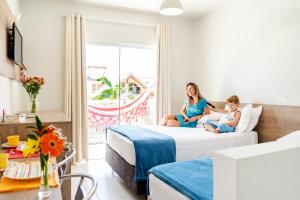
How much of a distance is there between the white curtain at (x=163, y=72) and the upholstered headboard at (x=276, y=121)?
1767 millimetres

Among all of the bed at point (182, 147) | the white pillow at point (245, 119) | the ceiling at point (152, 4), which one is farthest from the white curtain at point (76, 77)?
the white pillow at point (245, 119)

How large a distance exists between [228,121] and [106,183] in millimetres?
1948

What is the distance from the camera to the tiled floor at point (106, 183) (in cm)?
282

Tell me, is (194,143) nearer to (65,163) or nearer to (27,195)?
(65,163)

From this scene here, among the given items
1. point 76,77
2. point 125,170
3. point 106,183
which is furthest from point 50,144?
point 76,77

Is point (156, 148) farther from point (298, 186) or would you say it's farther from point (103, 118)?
point (103, 118)

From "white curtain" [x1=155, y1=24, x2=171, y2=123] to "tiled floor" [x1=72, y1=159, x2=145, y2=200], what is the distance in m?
1.52

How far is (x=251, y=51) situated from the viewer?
3.73 meters

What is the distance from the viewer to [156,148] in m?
2.75

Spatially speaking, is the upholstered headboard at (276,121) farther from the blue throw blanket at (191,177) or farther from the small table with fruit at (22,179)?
the small table with fruit at (22,179)

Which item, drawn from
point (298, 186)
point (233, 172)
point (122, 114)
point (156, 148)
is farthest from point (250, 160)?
point (122, 114)

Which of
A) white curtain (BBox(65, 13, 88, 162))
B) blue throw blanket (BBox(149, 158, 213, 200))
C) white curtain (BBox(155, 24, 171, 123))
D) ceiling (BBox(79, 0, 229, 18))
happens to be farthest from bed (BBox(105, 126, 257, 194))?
ceiling (BBox(79, 0, 229, 18))

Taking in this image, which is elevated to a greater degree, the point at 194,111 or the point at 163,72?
the point at 163,72

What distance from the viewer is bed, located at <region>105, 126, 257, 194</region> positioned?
275 centimetres
